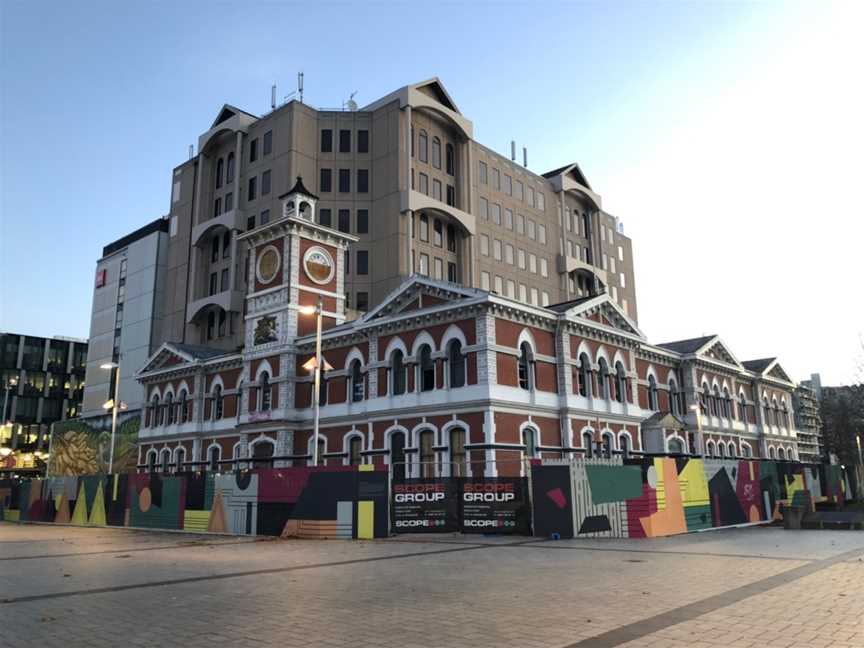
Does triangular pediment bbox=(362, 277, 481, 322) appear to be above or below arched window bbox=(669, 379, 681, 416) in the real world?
above

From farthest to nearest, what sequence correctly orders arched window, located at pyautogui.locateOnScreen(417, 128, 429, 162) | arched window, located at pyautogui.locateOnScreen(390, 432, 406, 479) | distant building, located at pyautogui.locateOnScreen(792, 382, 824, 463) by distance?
distant building, located at pyautogui.locateOnScreen(792, 382, 824, 463)
arched window, located at pyautogui.locateOnScreen(417, 128, 429, 162)
arched window, located at pyautogui.locateOnScreen(390, 432, 406, 479)

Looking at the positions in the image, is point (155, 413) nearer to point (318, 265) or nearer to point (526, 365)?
point (318, 265)

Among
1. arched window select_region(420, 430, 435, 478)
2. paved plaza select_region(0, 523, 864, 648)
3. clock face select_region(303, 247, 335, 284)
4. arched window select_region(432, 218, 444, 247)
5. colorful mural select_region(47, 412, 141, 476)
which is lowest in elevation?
paved plaza select_region(0, 523, 864, 648)

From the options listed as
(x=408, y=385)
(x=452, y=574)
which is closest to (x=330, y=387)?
(x=408, y=385)

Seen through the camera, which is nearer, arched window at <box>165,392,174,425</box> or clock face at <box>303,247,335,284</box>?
clock face at <box>303,247,335,284</box>

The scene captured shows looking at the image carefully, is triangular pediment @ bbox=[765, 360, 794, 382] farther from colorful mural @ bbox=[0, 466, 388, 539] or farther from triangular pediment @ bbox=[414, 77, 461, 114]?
colorful mural @ bbox=[0, 466, 388, 539]

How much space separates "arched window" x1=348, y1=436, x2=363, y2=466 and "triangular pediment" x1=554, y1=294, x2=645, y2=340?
13.2m

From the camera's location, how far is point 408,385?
36812 millimetres

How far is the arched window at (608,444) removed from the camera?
1535 inches

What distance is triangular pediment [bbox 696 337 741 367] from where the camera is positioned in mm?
50906

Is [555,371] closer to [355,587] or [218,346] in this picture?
[355,587]

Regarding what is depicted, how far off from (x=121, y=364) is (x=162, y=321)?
6.92 m

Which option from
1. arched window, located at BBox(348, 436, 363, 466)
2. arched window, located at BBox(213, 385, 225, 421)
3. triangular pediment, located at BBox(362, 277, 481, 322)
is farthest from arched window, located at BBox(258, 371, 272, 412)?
triangular pediment, located at BBox(362, 277, 481, 322)

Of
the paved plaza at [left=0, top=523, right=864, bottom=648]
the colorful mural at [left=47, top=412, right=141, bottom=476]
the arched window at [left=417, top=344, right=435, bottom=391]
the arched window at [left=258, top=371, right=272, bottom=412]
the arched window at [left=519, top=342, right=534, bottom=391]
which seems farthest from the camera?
the colorful mural at [left=47, top=412, right=141, bottom=476]
